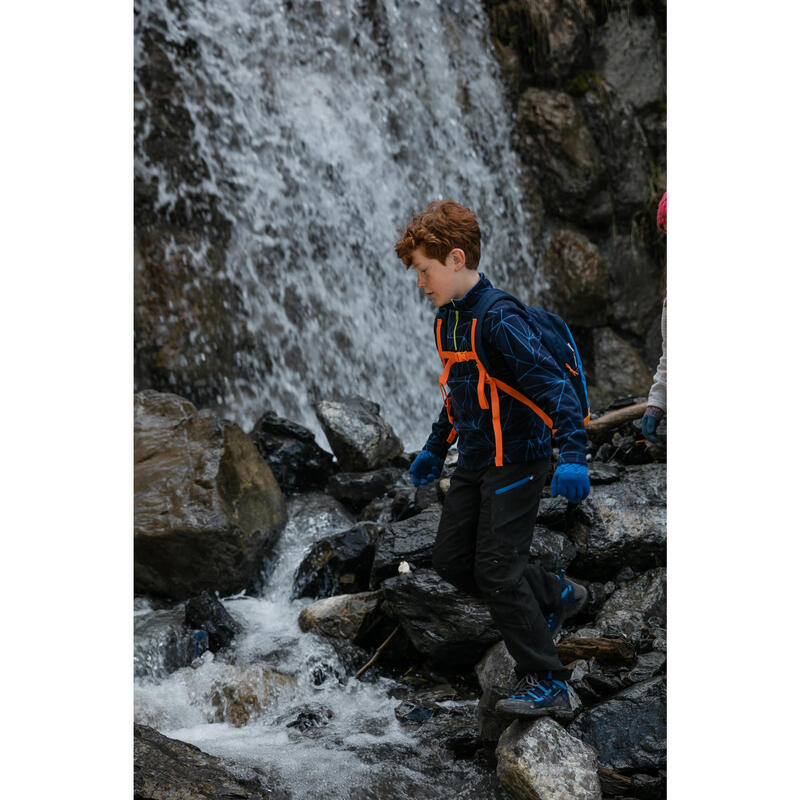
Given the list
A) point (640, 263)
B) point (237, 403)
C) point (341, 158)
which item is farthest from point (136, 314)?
point (640, 263)

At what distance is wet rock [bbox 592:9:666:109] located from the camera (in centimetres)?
1046

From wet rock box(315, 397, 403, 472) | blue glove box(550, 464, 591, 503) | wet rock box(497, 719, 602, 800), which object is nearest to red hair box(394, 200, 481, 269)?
blue glove box(550, 464, 591, 503)

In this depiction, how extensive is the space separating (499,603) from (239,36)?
7.73 m

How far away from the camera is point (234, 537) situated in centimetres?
463

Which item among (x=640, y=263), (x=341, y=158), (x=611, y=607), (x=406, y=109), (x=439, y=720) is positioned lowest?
(x=439, y=720)

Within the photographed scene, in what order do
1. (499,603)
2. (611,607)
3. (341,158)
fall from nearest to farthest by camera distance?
(499,603), (611,607), (341,158)

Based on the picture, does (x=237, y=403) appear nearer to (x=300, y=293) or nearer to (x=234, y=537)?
(x=300, y=293)

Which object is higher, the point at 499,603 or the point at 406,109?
the point at 406,109

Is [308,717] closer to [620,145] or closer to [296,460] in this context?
[296,460]

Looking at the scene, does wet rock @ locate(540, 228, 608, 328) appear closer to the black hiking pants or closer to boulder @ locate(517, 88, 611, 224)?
boulder @ locate(517, 88, 611, 224)

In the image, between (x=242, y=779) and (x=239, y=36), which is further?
(x=239, y=36)

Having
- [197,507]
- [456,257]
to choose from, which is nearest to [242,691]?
[197,507]

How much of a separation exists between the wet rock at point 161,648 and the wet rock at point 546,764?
1926 mm

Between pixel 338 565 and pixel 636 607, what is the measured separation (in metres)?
1.61
